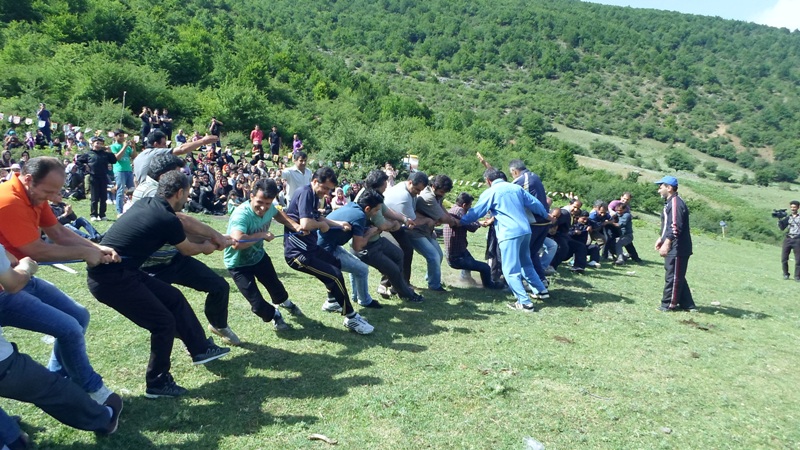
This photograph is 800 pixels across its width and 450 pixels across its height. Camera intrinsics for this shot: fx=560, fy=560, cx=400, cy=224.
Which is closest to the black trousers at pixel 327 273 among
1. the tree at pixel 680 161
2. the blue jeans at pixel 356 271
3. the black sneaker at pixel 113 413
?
the blue jeans at pixel 356 271

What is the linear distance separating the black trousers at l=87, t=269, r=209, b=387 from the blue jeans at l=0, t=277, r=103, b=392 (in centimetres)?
27

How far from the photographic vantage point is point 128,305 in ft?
15.0

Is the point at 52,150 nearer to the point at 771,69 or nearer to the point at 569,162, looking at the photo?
the point at 569,162

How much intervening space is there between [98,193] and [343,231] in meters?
7.82

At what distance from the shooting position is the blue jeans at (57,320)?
12.8ft

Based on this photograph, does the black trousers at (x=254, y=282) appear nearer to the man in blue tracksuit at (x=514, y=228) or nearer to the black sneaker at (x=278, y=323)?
the black sneaker at (x=278, y=323)

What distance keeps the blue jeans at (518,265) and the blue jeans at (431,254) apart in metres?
1.04

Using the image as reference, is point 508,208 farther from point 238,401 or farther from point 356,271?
point 238,401

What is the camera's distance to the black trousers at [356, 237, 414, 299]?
7.61 meters

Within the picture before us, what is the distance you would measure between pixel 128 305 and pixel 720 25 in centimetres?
18473

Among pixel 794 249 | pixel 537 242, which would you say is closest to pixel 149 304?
pixel 537 242

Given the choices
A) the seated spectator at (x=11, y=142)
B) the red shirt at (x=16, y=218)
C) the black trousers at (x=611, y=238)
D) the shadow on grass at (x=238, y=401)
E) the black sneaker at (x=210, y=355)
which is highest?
the seated spectator at (x=11, y=142)

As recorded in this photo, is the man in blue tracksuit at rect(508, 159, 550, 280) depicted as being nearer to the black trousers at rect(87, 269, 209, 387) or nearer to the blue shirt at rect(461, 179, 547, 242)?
the blue shirt at rect(461, 179, 547, 242)

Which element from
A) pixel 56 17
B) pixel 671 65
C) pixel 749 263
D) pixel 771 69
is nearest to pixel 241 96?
pixel 56 17
